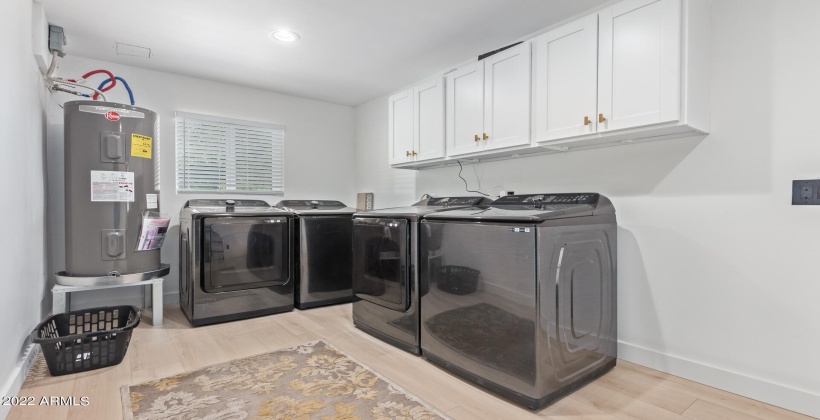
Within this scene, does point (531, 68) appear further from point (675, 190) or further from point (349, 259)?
point (349, 259)

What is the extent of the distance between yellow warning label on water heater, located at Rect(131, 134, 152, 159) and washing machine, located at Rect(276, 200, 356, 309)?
1211mm

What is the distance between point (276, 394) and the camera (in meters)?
1.89

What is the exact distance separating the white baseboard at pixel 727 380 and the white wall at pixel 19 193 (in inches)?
127

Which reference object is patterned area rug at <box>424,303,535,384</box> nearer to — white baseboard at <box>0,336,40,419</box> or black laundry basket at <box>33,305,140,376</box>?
black laundry basket at <box>33,305,140,376</box>

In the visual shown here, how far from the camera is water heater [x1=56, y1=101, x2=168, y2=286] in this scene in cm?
258

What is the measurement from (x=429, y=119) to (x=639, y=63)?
162 cm

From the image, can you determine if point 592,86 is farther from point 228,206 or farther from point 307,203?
point 307,203

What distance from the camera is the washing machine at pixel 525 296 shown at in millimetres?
1757

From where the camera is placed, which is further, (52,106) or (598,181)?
(52,106)

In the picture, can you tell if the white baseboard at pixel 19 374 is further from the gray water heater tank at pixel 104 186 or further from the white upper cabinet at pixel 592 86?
the white upper cabinet at pixel 592 86

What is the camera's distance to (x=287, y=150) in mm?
4297

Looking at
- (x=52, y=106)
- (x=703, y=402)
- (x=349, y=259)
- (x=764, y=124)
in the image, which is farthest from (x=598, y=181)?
(x=52, y=106)

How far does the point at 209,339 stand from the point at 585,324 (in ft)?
8.20

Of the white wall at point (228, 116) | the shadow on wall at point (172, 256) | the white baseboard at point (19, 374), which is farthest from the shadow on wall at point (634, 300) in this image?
the shadow on wall at point (172, 256)
